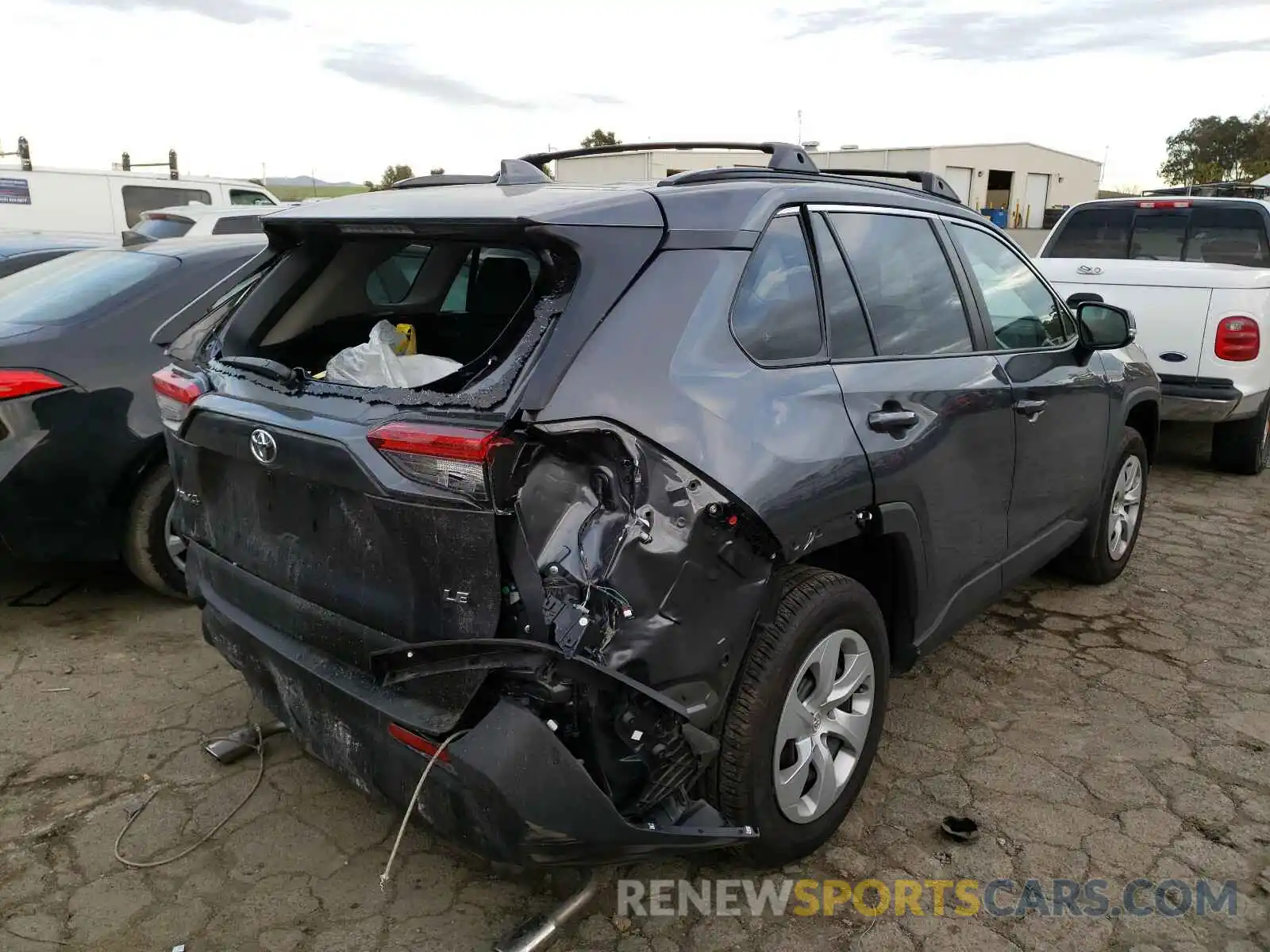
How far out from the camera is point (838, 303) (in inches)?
107

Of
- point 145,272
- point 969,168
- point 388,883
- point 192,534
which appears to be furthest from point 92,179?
point 969,168

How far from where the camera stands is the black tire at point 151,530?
160 inches

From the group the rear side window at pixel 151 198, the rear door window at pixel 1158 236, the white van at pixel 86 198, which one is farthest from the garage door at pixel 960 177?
the rear door window at pixel 1158 236

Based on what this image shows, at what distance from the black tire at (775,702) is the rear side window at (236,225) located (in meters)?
8.31

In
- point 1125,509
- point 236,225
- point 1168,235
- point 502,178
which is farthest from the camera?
point 236,225

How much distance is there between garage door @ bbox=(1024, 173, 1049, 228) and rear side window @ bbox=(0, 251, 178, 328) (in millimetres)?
51268

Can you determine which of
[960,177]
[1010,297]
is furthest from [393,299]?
[960,177]

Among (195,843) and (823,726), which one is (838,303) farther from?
(195,843)

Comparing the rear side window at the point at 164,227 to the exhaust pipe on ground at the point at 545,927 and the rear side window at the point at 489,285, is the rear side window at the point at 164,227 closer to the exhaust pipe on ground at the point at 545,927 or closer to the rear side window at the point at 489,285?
the rear side window at the point at 489,285

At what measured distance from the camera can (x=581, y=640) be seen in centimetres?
198

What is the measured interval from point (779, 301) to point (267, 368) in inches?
54.1

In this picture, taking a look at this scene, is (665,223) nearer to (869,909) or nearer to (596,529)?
(596,529)

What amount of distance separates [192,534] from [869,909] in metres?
2.19

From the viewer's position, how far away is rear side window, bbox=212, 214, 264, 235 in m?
9.37
